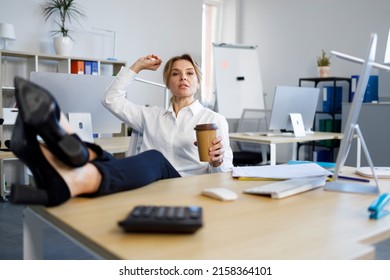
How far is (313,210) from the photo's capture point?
1004 millimetres

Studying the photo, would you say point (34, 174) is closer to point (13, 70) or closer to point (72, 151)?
point (72, 151)

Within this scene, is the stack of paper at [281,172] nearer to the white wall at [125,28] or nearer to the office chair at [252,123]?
the white wall at [125,28]

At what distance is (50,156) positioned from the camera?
88cm

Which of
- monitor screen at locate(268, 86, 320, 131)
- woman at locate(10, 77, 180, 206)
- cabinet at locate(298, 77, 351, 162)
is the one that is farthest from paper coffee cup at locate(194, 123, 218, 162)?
cabinet at locate(298, 77, 351, 162)

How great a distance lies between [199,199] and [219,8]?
6.00 m

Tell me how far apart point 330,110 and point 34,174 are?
4.93 metres

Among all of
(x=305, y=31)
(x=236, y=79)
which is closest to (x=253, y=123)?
(x=236, y=79)

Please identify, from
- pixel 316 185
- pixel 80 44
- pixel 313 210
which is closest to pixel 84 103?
pixel 316 185

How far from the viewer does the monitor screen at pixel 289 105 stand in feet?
11.2

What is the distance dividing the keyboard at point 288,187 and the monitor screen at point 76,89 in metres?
1.46

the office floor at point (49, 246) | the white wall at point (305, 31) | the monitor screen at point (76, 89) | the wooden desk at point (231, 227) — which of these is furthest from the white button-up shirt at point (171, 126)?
the white wall at point (305, 31)

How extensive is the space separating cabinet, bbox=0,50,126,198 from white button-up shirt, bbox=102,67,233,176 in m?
2.45

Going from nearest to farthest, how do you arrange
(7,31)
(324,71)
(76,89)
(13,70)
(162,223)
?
(162,223), (76,89), (7,31), (13,70), (324,71)
